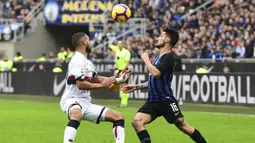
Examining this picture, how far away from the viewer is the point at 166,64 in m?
11.0

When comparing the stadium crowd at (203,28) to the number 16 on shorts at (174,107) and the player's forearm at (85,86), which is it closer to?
the number 16 on shorts at (174,107)

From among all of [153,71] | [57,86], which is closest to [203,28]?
[57,86]

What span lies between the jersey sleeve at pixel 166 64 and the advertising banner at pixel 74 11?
30.1 m

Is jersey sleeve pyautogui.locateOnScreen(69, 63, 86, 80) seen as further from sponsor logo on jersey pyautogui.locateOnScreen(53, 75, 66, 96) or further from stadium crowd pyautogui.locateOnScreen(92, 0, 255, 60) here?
sponsor logo on jersey pyautogui.locateOnScreen(53, 75, 66, 96)

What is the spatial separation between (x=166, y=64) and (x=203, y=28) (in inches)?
836

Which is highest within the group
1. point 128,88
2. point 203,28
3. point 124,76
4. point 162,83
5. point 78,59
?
point 203,28

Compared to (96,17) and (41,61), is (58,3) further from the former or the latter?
(41,61)

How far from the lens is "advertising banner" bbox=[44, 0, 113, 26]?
41928 mm

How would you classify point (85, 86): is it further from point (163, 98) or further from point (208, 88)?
point (208, 88)

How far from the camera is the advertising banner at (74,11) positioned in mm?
41928

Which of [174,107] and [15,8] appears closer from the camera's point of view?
[174,107]

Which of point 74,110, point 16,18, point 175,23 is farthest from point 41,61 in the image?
point 74,110

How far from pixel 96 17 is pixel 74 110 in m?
31.2

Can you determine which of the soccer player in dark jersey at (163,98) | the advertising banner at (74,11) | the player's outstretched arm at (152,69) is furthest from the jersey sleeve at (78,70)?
the advertising banner at (74,11)
